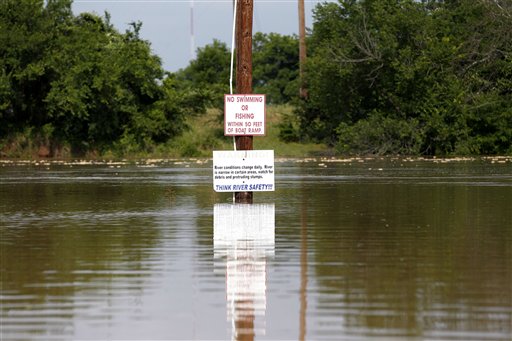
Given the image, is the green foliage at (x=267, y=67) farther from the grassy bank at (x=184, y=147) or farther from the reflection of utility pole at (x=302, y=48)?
the grassy bank at (x=184, y=147)

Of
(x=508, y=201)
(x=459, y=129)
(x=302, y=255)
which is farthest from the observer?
(x=459, y=129)

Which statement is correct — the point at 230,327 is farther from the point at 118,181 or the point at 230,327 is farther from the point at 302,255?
the point at 118,181

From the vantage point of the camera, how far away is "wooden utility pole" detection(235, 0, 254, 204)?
961 inches

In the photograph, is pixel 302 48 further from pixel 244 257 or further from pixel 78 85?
pixel 244 257

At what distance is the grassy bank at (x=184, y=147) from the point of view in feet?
201

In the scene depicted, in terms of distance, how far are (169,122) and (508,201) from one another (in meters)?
40.4

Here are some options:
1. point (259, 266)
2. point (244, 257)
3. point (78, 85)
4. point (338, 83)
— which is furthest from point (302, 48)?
point (259, 266)

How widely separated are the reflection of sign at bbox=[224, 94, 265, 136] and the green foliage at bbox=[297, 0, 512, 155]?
112 feet

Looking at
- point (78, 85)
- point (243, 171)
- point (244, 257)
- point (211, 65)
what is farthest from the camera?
point (211, 65)

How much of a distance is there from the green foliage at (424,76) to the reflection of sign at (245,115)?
3418 cm

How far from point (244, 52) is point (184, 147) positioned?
38.5 m

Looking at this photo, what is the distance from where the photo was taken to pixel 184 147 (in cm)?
6272

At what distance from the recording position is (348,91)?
63500 millimetres

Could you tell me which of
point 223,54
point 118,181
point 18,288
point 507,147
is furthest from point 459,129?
point 18,288
